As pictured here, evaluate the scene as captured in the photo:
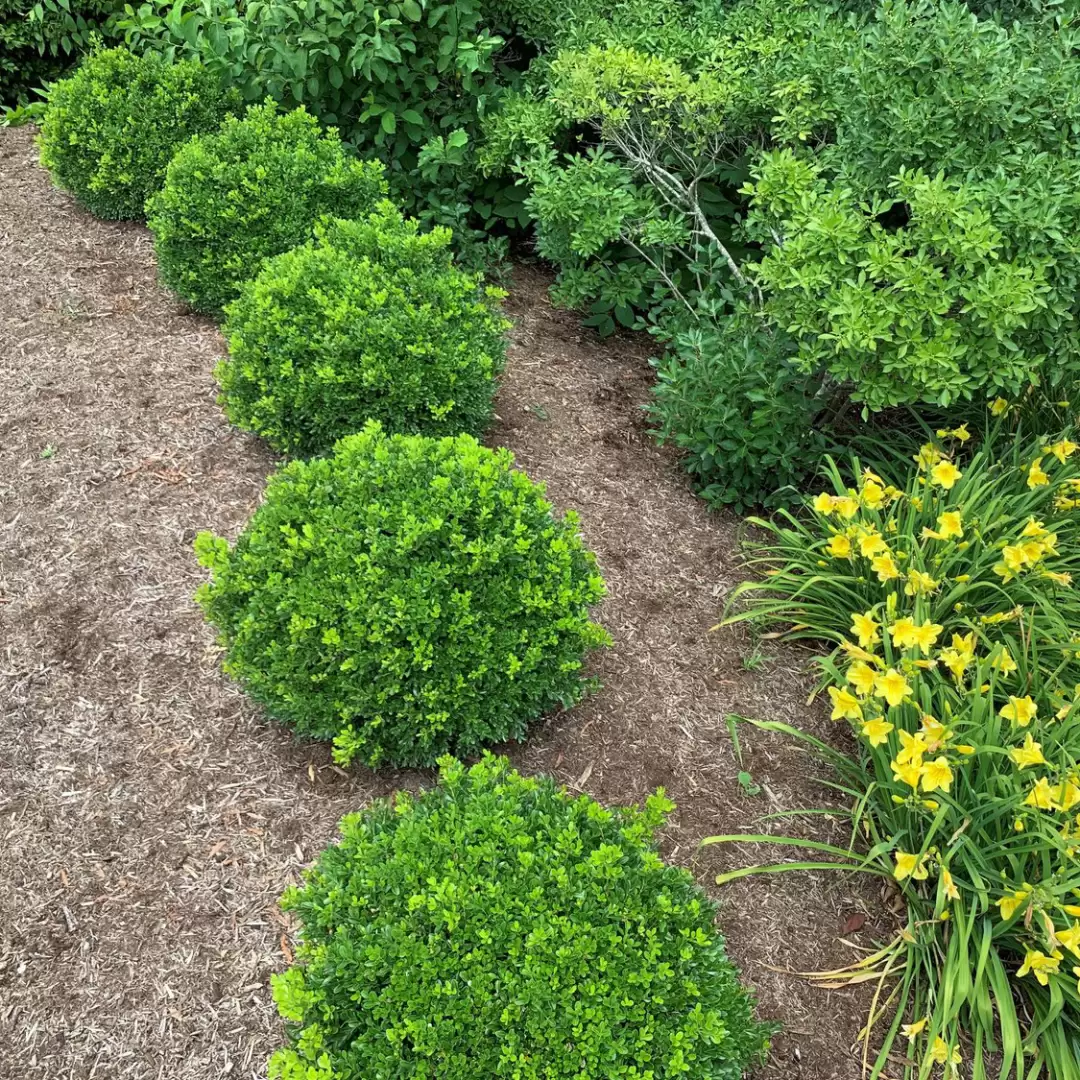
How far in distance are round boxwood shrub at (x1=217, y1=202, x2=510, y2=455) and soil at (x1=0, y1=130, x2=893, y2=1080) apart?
312mm

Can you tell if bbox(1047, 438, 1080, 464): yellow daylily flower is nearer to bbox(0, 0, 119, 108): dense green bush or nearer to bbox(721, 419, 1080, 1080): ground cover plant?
bbox(721, 419, 1080, 1080): ground cover plant

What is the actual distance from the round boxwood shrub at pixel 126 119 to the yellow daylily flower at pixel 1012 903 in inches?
186

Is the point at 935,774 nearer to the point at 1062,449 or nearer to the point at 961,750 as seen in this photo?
the point at 961,750

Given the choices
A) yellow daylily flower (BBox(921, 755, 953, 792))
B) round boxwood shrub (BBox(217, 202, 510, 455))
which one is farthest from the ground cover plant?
round boxwood shrub (BBox(217, 202, 510, 455))

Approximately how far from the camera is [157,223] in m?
4.07

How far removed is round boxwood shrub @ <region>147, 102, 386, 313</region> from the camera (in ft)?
13.2

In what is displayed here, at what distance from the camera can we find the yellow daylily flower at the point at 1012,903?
7.32 feet

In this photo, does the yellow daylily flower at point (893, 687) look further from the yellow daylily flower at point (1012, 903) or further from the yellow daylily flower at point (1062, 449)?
the yellow daylily flower at point (1062, 449)

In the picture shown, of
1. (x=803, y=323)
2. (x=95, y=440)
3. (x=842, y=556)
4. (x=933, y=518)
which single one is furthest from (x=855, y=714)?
(x=95, y=440)

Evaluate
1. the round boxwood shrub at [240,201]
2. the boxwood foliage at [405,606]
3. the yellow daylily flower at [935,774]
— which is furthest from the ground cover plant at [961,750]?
the round boxwood shrub at [240,201]

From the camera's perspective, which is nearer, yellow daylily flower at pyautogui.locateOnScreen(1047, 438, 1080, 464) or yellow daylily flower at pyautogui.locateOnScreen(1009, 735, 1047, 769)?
yellow daylily flower at pyautogui.locateOnScreen(1009, 735, 1047, 769)

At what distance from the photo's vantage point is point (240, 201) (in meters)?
4.00

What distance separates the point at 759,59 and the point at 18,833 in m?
4.09

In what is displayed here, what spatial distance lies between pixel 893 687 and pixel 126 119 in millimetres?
4436
